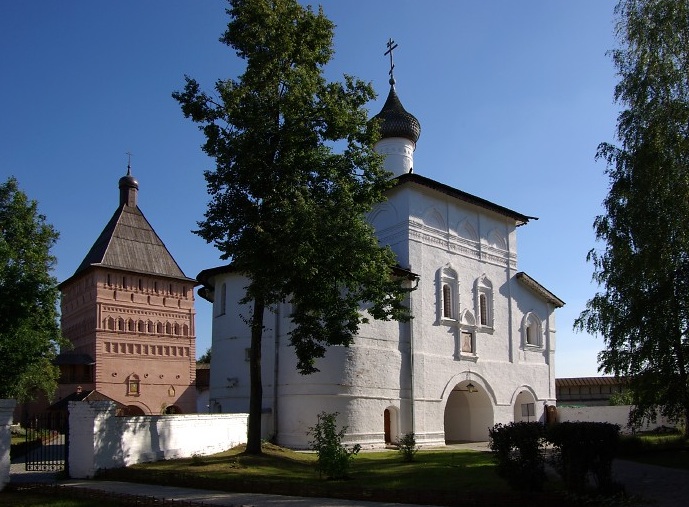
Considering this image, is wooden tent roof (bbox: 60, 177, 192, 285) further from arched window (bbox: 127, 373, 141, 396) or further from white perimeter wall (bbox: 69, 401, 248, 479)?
white perimeter wall (bbox: 69, 401, 248, 479)

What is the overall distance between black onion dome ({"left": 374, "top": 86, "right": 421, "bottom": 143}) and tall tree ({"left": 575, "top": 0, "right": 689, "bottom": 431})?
13.2 metres

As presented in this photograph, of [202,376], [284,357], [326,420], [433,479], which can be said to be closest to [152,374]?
[202,376]

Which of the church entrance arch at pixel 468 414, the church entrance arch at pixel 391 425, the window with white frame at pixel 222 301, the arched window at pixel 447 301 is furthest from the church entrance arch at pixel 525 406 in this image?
the window with white frame at pixel 222 301

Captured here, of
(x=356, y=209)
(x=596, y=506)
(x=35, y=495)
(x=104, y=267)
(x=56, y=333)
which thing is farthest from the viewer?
(x=104, y=267)

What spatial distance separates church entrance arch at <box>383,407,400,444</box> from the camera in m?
23.1

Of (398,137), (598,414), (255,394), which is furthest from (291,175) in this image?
(598,414)

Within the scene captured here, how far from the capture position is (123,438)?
564 inches

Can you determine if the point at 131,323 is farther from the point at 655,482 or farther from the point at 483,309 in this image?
the point at 655,482

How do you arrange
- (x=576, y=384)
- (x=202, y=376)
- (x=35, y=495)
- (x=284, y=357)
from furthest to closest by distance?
(x=202, y=376) → (x=576, y=384) → (x=284, y=357) → (x=35, y=495)

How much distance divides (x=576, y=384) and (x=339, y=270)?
28.2 meters

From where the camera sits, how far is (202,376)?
47375 millimetres

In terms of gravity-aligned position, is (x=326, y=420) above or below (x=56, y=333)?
below

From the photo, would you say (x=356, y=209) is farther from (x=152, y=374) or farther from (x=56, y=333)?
(x=152, y=374)

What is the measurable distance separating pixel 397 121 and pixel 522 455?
20494mm
